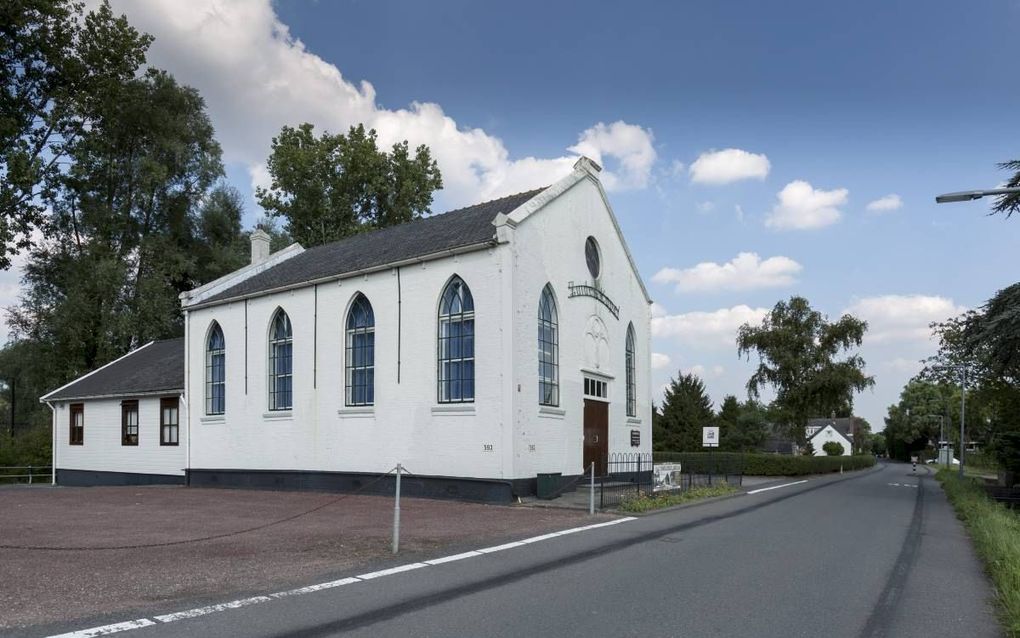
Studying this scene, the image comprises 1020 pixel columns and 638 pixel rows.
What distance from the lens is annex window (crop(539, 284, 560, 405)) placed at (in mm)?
18766

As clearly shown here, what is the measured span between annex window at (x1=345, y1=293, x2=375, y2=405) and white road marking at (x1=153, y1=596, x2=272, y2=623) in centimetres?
1270

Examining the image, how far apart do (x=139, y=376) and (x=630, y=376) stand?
1909cm

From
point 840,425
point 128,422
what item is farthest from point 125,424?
point 840,425

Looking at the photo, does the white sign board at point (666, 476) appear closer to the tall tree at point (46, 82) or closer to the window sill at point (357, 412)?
the window sill at point (357, 412)

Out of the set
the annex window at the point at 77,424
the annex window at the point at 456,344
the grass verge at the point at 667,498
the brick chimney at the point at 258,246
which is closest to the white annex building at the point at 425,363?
the annex window at the point at 456,344

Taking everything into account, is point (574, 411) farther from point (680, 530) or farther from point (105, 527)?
point (105, 527)

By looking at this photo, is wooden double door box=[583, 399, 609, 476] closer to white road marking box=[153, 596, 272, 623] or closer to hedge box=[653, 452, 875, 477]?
hedge box=[653, 452, 875, 477]

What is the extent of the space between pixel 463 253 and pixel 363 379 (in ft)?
15.9

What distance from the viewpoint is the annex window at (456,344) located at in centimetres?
Answer: 1802

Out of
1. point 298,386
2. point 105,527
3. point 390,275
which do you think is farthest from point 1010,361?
point 105,527

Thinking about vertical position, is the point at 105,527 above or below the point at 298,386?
below

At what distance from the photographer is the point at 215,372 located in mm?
25156

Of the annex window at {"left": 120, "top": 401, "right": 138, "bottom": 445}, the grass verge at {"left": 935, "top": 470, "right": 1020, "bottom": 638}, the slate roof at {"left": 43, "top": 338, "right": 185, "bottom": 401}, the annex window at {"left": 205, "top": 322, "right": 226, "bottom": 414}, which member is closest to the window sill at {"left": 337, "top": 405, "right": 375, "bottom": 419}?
the annex window at {"left": 205, "top": 322, "right": 226, "bottom": 414}

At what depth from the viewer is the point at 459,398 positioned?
1802 cm
